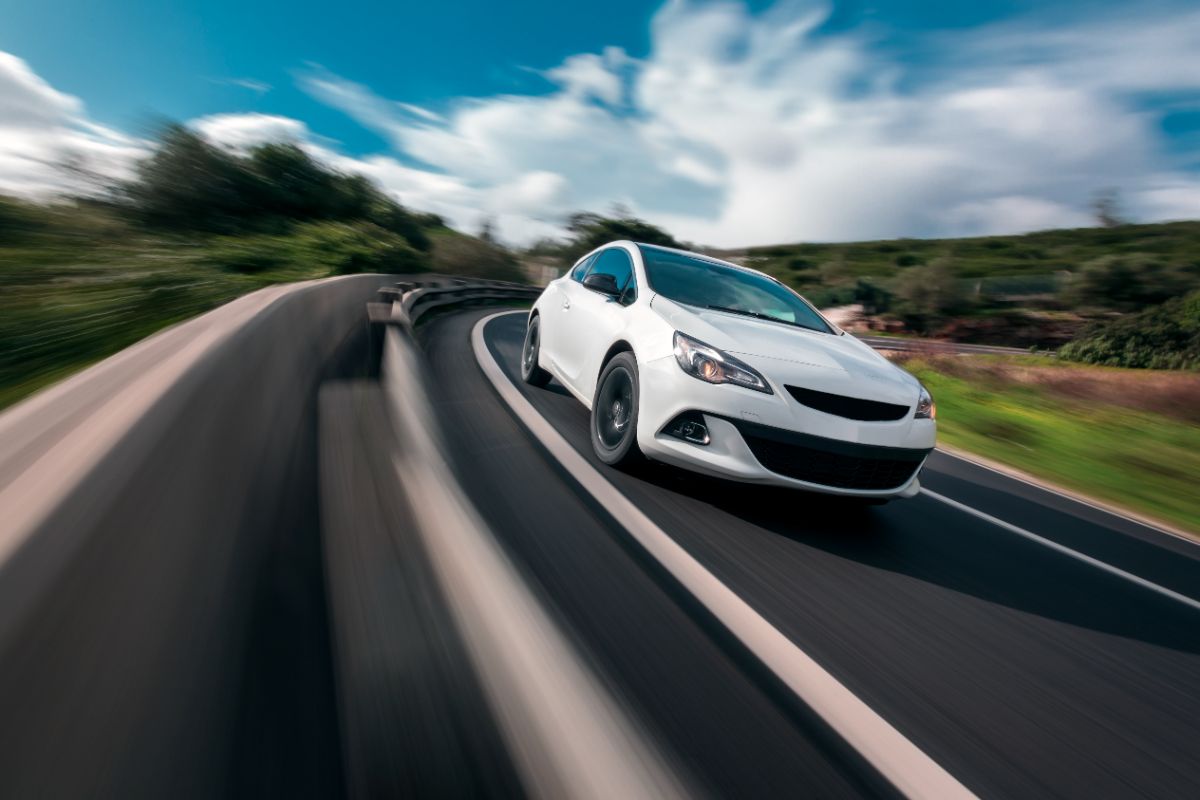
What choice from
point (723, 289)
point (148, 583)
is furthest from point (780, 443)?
point (148, 583)

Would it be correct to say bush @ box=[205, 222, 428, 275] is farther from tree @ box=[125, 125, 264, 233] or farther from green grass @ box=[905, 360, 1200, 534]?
green grass @ box=[905, 360, 1200, 534]

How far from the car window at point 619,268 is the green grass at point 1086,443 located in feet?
15.0

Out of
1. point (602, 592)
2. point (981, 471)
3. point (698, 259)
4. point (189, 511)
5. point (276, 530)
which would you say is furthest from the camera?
point (981, 471)

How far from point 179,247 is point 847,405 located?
1106 cm

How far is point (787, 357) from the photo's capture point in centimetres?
375

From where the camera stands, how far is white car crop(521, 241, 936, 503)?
3.50 metres

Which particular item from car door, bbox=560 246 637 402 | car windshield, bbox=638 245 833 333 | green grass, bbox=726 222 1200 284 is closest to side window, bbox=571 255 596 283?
car door, bbox=560 246 637 402

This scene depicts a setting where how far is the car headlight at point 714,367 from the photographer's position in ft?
11.6

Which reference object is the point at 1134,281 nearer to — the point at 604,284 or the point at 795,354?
the point at 604,284

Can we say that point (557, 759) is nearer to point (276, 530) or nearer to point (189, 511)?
point (189, 511)

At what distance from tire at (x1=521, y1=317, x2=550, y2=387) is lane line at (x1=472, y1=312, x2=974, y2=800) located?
2702 millimetres

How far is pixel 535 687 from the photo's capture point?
110 cm

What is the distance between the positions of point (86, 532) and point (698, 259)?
4746 millimetres

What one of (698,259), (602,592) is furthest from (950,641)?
(698,259)
